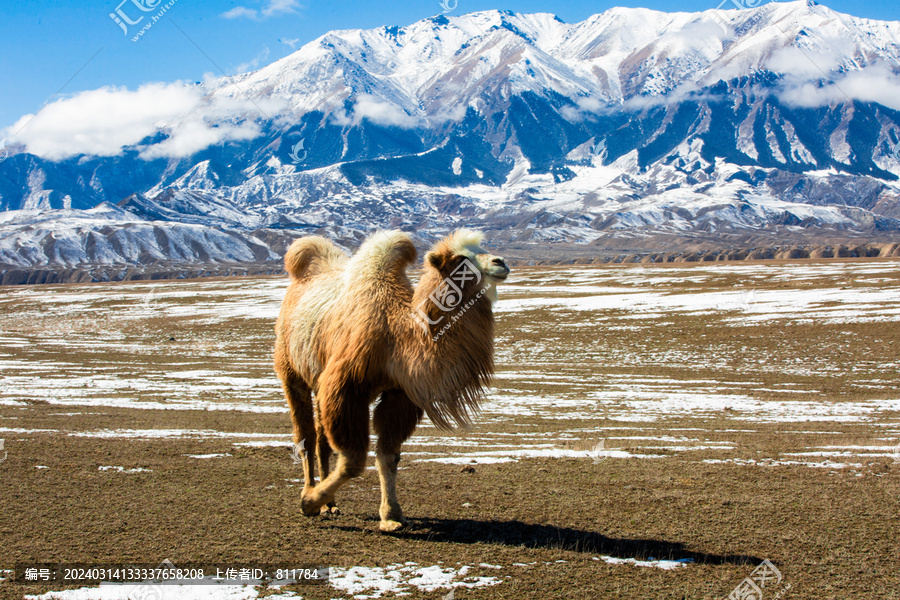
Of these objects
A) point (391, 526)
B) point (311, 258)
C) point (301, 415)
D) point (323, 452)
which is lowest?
point (391, 526)

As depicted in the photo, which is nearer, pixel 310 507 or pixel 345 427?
pixel 345 427

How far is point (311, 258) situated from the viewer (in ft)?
30.6

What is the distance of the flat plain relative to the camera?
5.79 metres

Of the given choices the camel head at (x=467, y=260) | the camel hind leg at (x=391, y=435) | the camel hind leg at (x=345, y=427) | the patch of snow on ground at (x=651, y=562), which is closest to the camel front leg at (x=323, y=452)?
the camel hind leg at (x=345, y=427)

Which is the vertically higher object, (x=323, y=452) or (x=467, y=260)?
(x=467, y=260)

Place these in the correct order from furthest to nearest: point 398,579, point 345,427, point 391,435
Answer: point 391,435
point 345,427
point 398,579

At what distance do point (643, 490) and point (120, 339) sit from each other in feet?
145

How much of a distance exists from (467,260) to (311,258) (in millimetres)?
3384

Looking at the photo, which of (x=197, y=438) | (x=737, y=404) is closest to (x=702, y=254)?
(x=737, y=404)

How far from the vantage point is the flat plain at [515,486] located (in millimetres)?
5789

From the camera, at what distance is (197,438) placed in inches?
490

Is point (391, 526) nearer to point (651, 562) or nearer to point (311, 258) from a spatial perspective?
point (651, 562)

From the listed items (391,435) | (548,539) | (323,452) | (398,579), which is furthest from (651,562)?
(323,452)

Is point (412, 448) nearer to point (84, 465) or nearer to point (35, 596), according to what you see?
point (84, 465)
